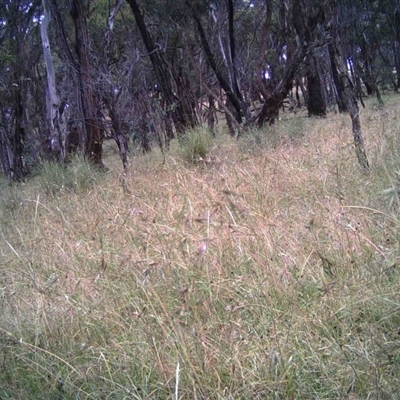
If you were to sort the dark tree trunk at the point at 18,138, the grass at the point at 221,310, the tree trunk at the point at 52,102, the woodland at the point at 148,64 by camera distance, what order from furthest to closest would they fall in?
the dark tree trunk at the point at 18,138
the tree trunk at the point at 52,102
the woodland at the point at 148,64
the grass at the point at 221,310

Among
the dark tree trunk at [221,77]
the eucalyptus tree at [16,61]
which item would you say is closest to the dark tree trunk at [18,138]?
the eucalyptus tree at [16,61]

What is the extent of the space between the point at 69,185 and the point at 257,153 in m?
3.02

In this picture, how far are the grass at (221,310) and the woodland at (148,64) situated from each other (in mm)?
2087

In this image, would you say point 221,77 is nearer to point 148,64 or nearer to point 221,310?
point 148,64

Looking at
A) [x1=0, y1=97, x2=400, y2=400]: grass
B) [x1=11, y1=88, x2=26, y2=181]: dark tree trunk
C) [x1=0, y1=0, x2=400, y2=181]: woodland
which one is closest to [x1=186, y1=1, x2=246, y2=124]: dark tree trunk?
[x1=0, y1=0, x2=400, y2=181]: woodland

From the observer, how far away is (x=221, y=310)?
2.39m

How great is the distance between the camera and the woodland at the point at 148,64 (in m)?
8.76

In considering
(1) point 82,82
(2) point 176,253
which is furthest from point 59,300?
(1) point 82,82

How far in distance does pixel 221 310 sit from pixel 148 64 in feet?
59.3

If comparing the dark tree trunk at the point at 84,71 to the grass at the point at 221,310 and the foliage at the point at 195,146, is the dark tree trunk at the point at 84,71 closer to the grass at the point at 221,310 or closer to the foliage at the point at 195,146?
the foliage at the point at 195,146

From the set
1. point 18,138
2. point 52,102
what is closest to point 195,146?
point 52,102

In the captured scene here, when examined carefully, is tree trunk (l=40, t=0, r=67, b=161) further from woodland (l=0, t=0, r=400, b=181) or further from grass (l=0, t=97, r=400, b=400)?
grass (l=0, t=97, r=400, b=400)

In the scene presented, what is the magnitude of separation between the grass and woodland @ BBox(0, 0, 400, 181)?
6.85 ft

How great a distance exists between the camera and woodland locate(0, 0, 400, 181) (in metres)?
8.76
